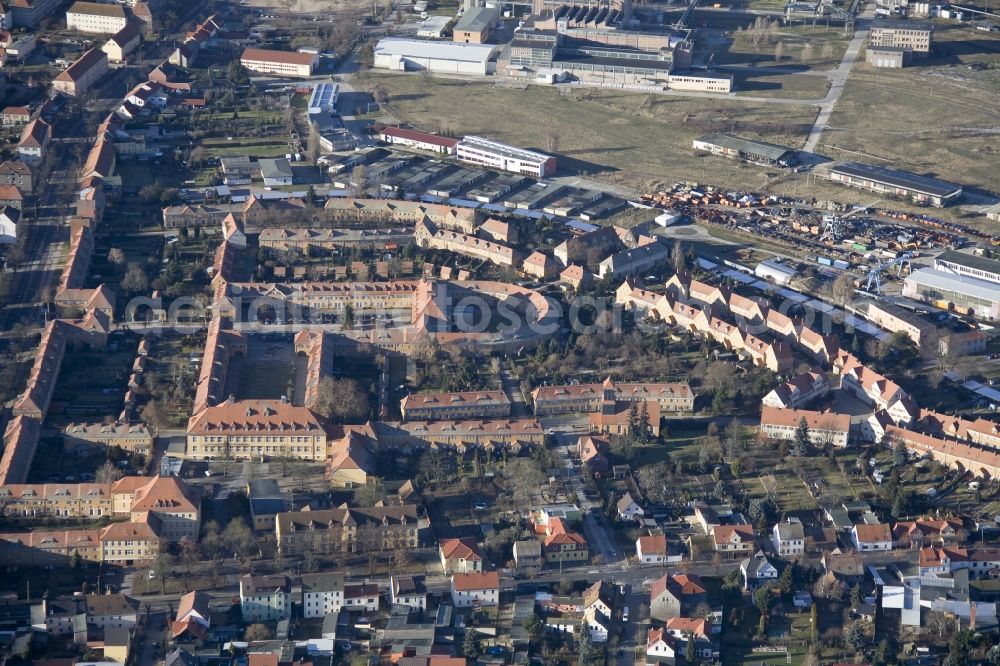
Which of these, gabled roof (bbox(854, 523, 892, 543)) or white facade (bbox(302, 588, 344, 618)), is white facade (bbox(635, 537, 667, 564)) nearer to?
gabled roof (bbox(854, 523, 892, 543))

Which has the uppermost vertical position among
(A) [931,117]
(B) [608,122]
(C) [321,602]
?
(A) [931,117]

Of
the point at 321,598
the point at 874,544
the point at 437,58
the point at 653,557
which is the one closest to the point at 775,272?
the point at 874,544

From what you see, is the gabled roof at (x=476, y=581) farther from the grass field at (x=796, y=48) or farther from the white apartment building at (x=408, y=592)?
the grass field at (x=796, y=48)

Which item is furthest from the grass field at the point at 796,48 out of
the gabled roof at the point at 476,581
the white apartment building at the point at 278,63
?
the gabled roof at the point at 476,581

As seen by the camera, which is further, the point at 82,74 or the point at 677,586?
the point at 82,74

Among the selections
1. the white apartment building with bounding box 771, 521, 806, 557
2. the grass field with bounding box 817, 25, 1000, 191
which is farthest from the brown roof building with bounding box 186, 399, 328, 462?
the grass field with bounding box 817, 25, 1000, 191

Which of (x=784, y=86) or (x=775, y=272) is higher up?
(x=784, y=86)

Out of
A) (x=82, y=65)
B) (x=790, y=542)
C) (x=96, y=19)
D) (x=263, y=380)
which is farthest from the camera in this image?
(x=96, y=19)

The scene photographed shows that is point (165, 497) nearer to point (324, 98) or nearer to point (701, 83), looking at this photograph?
point (324, 98)

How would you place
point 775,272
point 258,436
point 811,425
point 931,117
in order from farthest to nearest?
1. point 931,117
2. point 775,272
3. point 811,425
4. point 258,436
